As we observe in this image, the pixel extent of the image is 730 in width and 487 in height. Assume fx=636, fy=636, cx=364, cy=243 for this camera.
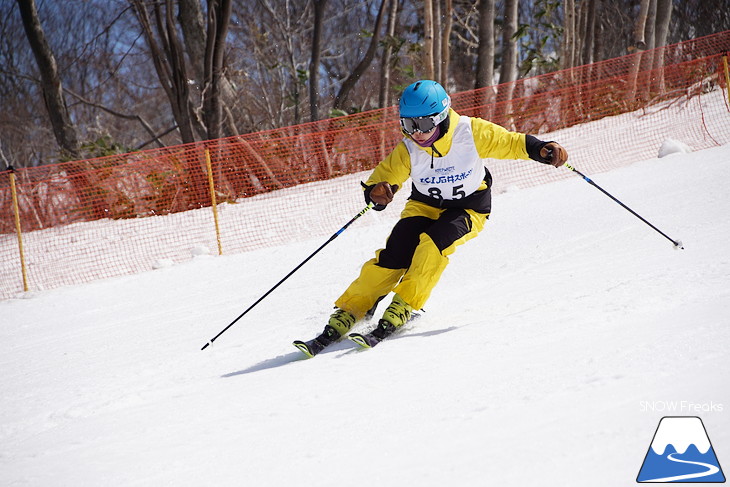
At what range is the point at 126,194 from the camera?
1129 cm

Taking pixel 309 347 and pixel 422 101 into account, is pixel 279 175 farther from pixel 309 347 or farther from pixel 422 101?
pixel 309 347

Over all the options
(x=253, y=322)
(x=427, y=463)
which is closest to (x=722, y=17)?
(x=253, y=322)

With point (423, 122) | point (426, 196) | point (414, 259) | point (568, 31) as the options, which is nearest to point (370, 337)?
point (414, 259)

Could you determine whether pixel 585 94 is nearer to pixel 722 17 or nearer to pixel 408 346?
pixel 408 346

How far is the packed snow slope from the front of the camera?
2.17 metres

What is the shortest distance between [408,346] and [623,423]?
1.62 meters

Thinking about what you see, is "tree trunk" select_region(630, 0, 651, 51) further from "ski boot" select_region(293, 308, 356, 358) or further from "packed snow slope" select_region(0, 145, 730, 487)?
"ski boot" select_region(293, 308, 356, 358)

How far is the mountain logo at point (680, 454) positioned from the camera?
192 centimetres

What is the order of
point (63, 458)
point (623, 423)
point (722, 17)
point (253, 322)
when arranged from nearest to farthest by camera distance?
point (623, 423) → point (63, 458) → point (253, 322) → point (722, 17)

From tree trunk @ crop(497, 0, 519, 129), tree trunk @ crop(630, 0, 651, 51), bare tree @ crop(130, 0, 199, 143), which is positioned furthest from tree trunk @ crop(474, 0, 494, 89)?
bare tree @ crop(130, 0, 199, 143)

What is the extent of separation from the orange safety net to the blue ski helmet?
5.39 meters

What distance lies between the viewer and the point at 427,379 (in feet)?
9.57

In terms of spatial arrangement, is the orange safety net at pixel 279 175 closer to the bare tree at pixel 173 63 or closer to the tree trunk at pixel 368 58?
the bare tree at pixel 173 63

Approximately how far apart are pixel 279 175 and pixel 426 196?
7630mm
